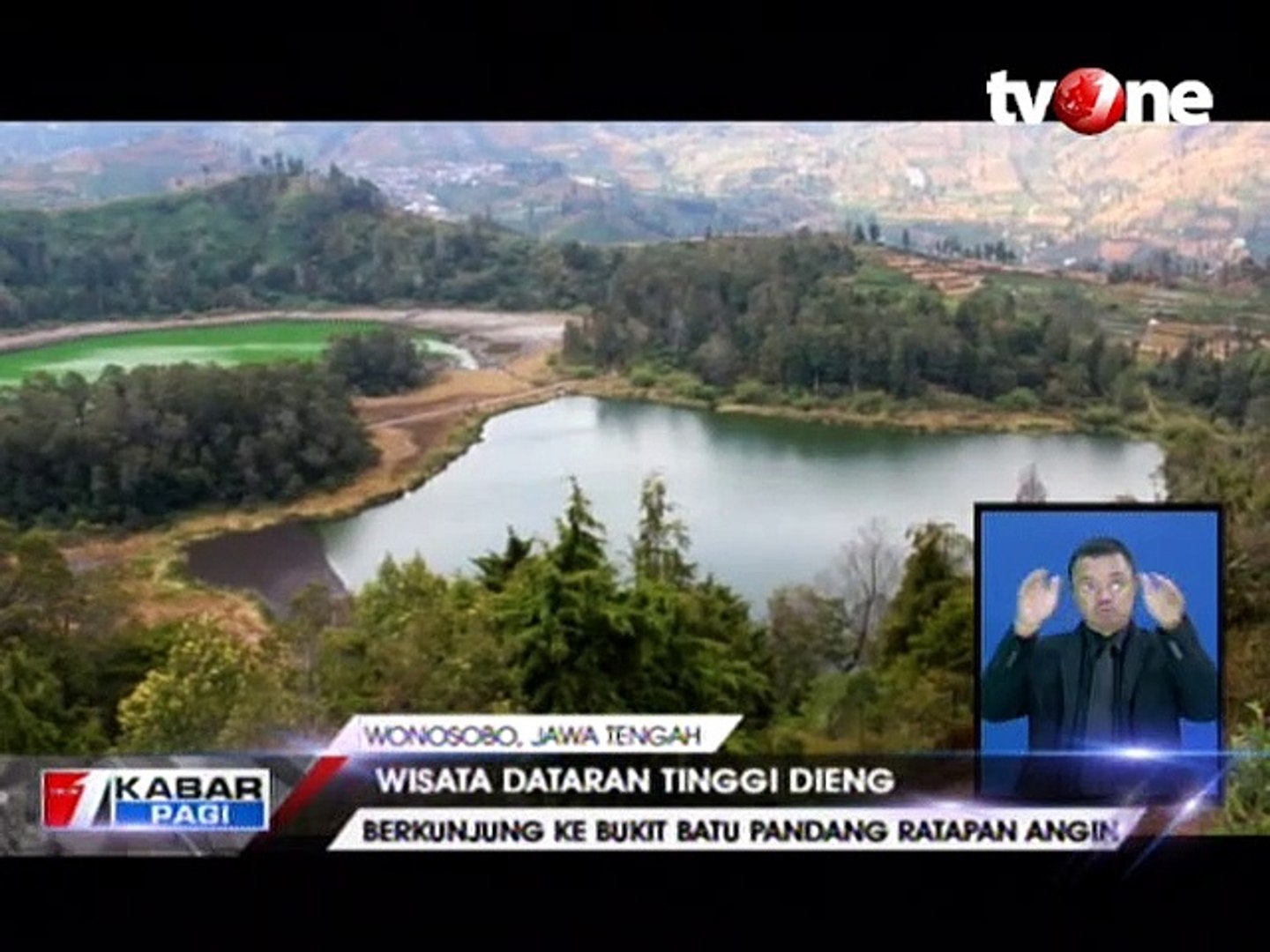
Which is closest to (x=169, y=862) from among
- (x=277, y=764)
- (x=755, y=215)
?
(x=277, y=764)

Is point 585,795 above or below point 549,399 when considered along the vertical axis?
A: below

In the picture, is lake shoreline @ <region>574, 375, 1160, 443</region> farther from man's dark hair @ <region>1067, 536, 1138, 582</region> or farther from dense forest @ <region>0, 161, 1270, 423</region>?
man's dark hair @ <region>1067, 536, 1138, 582</region>

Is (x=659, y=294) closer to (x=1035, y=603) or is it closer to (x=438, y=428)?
(x=438, y=428)
